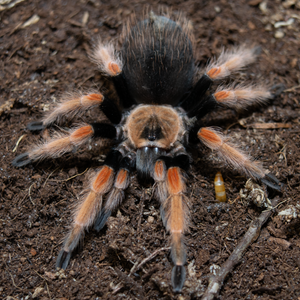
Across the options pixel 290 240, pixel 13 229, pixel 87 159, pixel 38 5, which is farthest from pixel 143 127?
pixel 38 5

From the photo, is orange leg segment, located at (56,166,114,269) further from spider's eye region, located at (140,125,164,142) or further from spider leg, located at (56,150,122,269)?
spider's eye region, located at (140,125,164,142)

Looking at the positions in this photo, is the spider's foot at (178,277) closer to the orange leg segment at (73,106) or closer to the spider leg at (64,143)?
the spider leg at (64,143)

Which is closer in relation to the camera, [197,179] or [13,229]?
[13,229]

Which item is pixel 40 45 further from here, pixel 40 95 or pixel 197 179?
pixel 197 179

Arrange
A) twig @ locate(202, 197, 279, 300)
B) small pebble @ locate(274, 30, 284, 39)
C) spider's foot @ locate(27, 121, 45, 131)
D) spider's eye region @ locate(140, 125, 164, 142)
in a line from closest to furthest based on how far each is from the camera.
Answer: twig @ locate(202, 197, 279, 300) < spider's eye region @ locate(140, 125, 164, 142) < spider's foot @ locate(27, 121, 45, 131) < small pebble @ locate(274, 30, 284, 39)

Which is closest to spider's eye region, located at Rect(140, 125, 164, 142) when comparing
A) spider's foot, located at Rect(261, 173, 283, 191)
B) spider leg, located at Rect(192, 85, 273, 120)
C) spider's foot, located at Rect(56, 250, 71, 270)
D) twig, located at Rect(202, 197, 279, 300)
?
spider leg, located at Rect(192, 85, 273, 120)

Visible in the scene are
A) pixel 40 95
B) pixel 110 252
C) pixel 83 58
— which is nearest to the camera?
pixel 110 252

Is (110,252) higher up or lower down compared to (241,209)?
higher up
